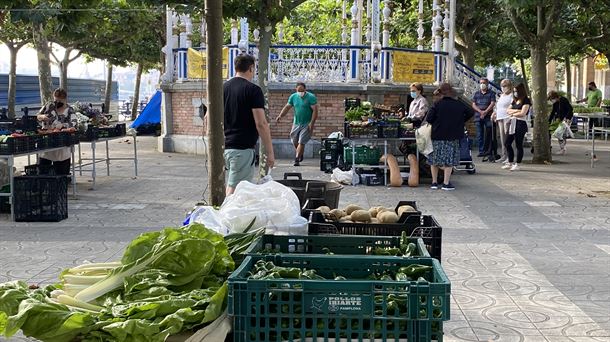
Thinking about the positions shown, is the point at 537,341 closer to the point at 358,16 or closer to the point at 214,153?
the point at 214,153

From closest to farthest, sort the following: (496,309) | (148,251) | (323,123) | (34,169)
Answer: (148,251)
(496,309)
(34,169)
(323,123)

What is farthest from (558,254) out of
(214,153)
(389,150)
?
(389,150)

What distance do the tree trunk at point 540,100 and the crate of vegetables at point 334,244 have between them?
45.0 ft

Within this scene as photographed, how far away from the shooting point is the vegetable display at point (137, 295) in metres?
3.78

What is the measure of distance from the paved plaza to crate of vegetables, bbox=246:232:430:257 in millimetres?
1150

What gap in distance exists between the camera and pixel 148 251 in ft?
14.1

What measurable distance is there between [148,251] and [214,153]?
2.69 meters

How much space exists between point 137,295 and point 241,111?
4432 mm

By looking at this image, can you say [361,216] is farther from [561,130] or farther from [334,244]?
[561,130]

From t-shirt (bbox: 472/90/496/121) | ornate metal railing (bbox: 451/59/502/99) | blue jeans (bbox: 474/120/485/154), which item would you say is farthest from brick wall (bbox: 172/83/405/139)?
ornate metal railing (bbox: 451/59/502/99)

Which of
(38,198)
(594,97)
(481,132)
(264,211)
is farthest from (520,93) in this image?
(264,211)

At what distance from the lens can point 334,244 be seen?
482 cm

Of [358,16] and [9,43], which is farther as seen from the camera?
[9,43]

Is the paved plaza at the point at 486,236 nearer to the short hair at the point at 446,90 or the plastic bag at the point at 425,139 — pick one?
the plastic bag at the point at 425,139
